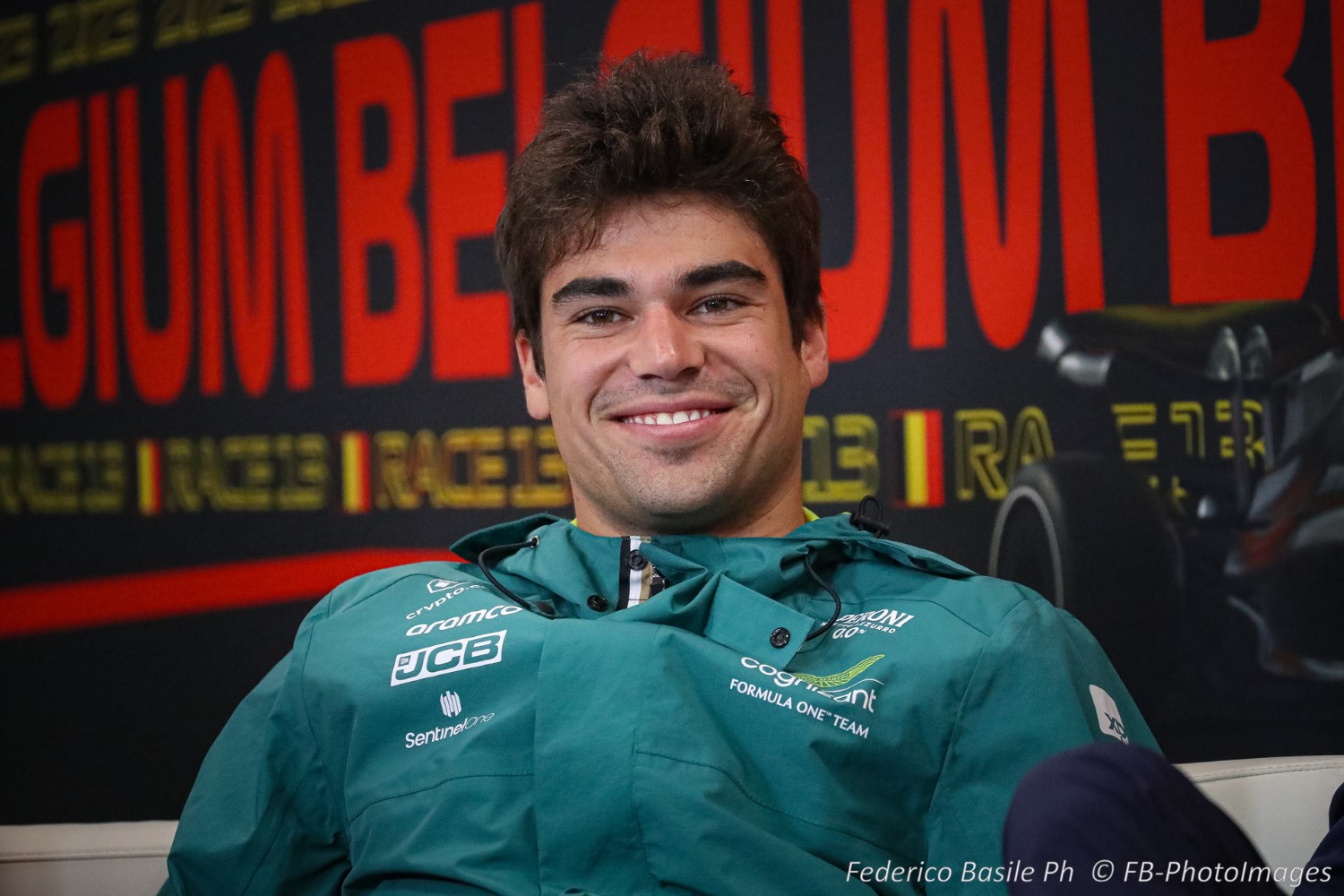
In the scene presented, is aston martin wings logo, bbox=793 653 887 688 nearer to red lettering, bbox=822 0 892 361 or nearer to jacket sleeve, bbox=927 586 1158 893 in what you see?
jacket sleeve, bbox=927 586 1158 893

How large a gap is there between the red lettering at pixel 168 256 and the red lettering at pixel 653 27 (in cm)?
88

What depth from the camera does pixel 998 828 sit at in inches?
38.5

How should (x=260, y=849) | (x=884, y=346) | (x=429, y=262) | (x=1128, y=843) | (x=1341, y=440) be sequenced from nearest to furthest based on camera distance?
(x=1128, y=843)
(x=260, y=849)
(x=1341, y=440)
(x=884, y=346)
(x=429, y=262)

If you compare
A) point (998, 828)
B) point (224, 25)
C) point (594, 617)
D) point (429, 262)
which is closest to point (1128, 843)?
point (998, 828)

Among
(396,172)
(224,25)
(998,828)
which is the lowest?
(998,828)

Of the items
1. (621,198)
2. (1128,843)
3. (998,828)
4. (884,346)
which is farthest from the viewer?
(884,346)

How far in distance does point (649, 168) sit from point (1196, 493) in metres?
0.98

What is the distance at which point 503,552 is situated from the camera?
1.31 meters

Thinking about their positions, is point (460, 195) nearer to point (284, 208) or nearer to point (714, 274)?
point (284, 208)

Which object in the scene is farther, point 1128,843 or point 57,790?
point 57,790

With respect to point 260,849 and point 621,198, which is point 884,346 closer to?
point 621,198

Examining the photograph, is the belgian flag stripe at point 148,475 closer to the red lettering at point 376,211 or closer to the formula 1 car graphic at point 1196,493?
the red lettering at point 376,211

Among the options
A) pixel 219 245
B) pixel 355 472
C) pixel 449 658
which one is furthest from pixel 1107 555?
pixel 219 245

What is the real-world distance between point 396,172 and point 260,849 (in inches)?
52.3
